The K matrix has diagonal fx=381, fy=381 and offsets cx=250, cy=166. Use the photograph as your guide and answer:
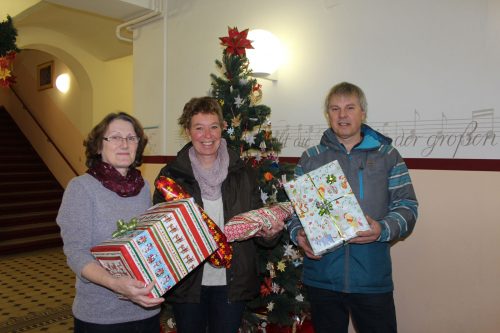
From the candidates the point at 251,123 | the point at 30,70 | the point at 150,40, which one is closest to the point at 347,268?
the point at 251,123

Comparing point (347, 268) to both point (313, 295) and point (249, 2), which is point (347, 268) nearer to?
point (313, 295)

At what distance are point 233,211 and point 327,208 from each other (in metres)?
0.45

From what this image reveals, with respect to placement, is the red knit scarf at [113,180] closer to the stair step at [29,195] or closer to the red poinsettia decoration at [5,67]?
the red poinsettia decoration at [5,67]

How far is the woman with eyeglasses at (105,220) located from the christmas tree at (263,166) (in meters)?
1.18

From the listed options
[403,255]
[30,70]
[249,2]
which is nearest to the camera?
[403,255]

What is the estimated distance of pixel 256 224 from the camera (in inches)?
68.6

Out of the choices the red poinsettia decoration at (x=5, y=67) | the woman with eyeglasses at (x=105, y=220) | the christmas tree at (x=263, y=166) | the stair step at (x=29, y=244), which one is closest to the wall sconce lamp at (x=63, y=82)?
the stair step at (x=29, y=244)

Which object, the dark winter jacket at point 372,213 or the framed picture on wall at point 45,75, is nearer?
the dark winter jacket at point 372,213

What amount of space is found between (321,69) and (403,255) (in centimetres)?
161

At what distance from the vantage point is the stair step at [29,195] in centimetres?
741

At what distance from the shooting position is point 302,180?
70.0 inches

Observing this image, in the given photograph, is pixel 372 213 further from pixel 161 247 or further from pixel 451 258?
pixel 451 258

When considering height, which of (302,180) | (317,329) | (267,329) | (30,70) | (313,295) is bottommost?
(267,329)

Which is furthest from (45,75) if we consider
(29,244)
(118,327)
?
(118,327)
